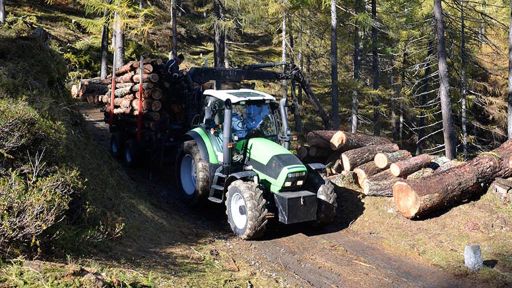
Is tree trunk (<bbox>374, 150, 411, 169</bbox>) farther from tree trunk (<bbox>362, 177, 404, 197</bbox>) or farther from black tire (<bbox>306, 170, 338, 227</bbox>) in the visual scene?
A: black tire (<bbox>306, 170, 338, 227</bbox>)

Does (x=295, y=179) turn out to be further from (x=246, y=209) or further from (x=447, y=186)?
(x=447, y=186)

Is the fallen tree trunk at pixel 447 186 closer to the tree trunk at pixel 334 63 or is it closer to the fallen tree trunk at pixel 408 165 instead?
the fallen tree trunk at pixel 408 165

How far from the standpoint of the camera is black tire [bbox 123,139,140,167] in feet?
41.1

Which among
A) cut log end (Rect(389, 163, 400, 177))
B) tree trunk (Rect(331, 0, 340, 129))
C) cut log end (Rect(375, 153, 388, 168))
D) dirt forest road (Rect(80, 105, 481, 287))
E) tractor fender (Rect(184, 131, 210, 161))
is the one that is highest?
tree trunk (Rect(331, 0, 340, 129))

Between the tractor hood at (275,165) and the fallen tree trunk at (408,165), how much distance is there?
304 cm

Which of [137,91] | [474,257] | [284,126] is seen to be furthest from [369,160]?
[137,91]

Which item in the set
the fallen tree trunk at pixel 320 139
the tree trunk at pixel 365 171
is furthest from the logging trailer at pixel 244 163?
the fallen tree trunk at pixel 320 139

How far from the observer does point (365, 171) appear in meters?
11.4

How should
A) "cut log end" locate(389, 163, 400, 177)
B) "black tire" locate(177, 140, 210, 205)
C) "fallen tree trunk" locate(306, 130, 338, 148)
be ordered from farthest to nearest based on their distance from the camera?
"fallen tree trunk" locate(306, 130, 338, 148) < "cut log end" locate(389, 163, 400, 177) < "black tire" locate(177, 140, 210, 205)

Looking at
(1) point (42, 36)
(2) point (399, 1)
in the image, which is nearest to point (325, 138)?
(1) point (42, 36)

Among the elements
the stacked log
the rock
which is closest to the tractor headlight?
the rock

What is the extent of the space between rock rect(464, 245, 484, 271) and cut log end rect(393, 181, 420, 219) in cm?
159

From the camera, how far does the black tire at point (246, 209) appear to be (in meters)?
8.45

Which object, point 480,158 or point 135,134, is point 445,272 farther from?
point 135,134
